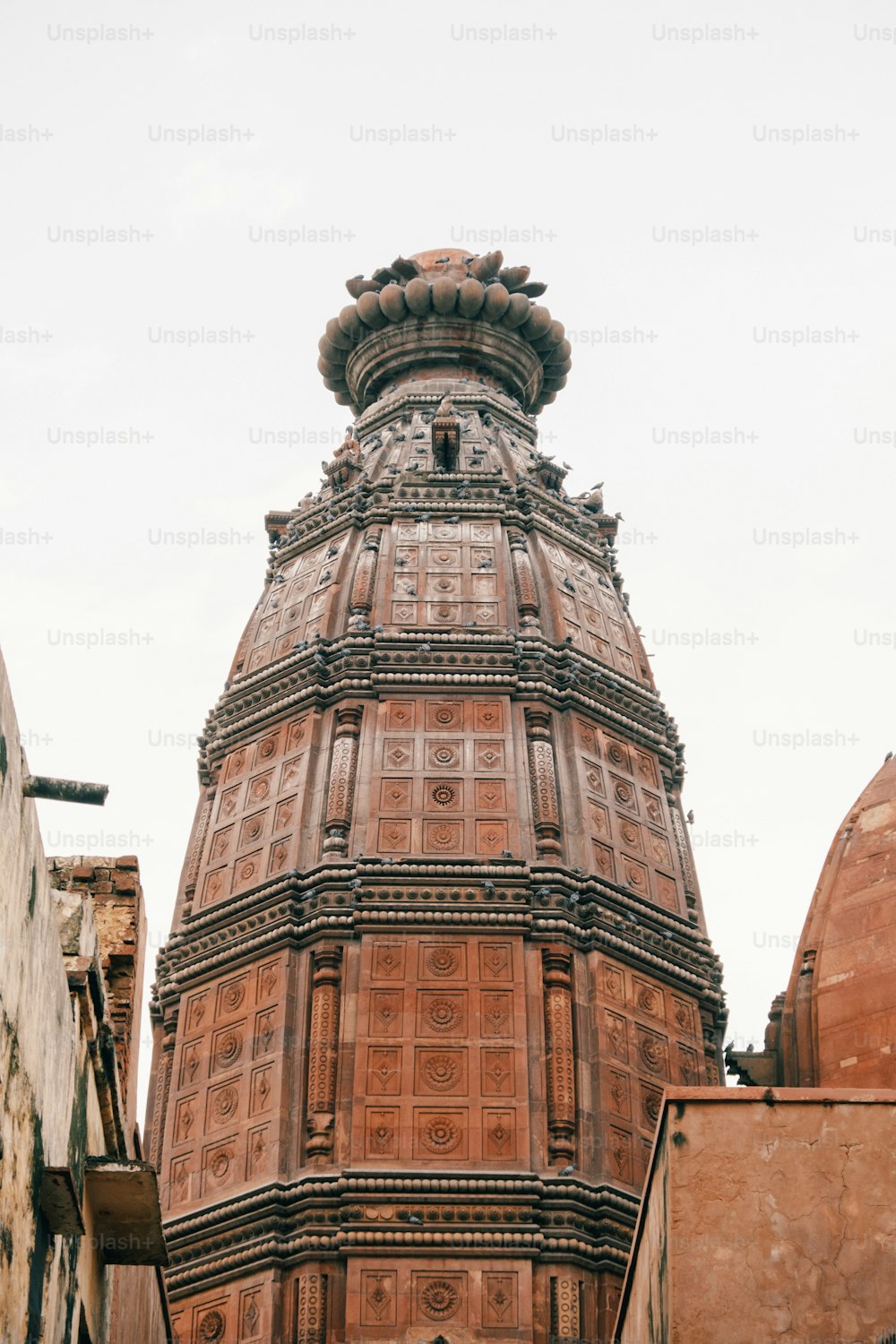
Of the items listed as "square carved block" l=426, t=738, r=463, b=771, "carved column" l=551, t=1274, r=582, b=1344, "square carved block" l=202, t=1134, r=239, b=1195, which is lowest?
"carved column" l=551, t=1274, r=582, b=1344

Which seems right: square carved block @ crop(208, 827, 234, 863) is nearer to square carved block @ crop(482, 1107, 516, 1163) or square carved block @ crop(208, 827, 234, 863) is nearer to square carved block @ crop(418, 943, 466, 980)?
square carved block @ crop(418, 943, 466, 980)

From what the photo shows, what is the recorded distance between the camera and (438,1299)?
27.0 meters

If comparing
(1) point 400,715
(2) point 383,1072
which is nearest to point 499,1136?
(2) point 383,1072

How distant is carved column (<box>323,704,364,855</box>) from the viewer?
31.5 m

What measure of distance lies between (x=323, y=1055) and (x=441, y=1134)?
1841mm

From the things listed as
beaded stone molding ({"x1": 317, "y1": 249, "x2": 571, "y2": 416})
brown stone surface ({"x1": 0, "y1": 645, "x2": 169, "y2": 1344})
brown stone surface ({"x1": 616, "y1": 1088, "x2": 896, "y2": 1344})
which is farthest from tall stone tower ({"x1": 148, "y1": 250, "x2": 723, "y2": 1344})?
brown stone surface ({"x1": 616, "y1": 1088, "x2": 896, "y2": 1344})

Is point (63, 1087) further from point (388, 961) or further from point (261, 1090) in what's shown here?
point (388, 961)

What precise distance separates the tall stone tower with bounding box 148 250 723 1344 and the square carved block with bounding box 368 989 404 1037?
0.16ft

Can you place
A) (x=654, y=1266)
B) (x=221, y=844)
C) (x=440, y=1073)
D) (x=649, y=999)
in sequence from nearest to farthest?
(x=654, y=1266), (x=440, y=1073), (x=649, y=999), (x=221, y=844)

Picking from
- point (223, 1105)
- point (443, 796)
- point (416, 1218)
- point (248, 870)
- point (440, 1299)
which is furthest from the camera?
point (248, 870)

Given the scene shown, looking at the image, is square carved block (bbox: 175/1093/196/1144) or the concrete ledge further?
square carved block (bbox: 175/1093/196/1144)

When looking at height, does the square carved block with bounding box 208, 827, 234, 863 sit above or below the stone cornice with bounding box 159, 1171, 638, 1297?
above

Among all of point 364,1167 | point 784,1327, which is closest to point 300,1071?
point 364,1167

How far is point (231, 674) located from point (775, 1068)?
1382 centimetres
